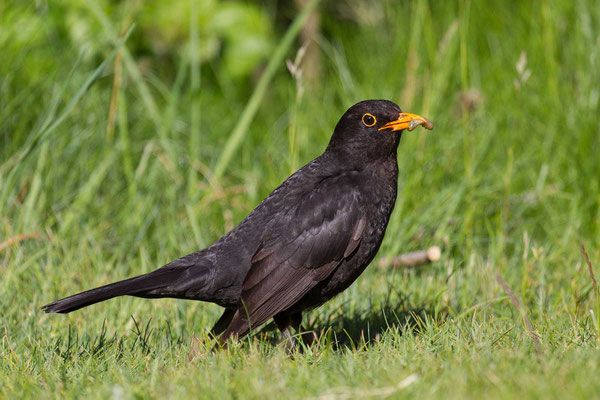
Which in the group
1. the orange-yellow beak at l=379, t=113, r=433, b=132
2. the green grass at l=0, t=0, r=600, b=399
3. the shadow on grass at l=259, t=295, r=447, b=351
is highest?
the orange-yellow beak at l=379, t=113, r=433, b=132

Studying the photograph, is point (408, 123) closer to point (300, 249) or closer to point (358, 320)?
point (300, 249)

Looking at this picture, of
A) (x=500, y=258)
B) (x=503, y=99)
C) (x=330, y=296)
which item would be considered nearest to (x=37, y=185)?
(x=330, y=296)

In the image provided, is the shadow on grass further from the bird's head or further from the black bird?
the bird's head

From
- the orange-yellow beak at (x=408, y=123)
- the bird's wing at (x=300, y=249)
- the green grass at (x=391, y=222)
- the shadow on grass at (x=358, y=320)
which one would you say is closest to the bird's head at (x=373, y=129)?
the orange-yellow beak at (x=408, y=123)

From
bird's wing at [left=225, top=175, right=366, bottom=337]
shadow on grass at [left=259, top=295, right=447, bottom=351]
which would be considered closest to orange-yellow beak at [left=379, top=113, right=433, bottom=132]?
bird's wing at [left=225, top=175, right=366, bottom=337]

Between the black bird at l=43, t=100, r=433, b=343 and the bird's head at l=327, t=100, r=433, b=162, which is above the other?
the bird's head at l=327, t=100, r=433, b=162

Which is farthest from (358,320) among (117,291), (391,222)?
(117,291)

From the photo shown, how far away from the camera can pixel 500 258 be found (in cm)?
464

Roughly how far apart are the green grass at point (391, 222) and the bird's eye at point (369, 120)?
61 cm

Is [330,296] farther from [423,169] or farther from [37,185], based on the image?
[37,185]

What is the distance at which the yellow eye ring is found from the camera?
154 inches

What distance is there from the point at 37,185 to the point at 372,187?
2338 mm

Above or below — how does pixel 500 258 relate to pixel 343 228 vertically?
below

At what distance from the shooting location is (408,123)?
3836 mm
